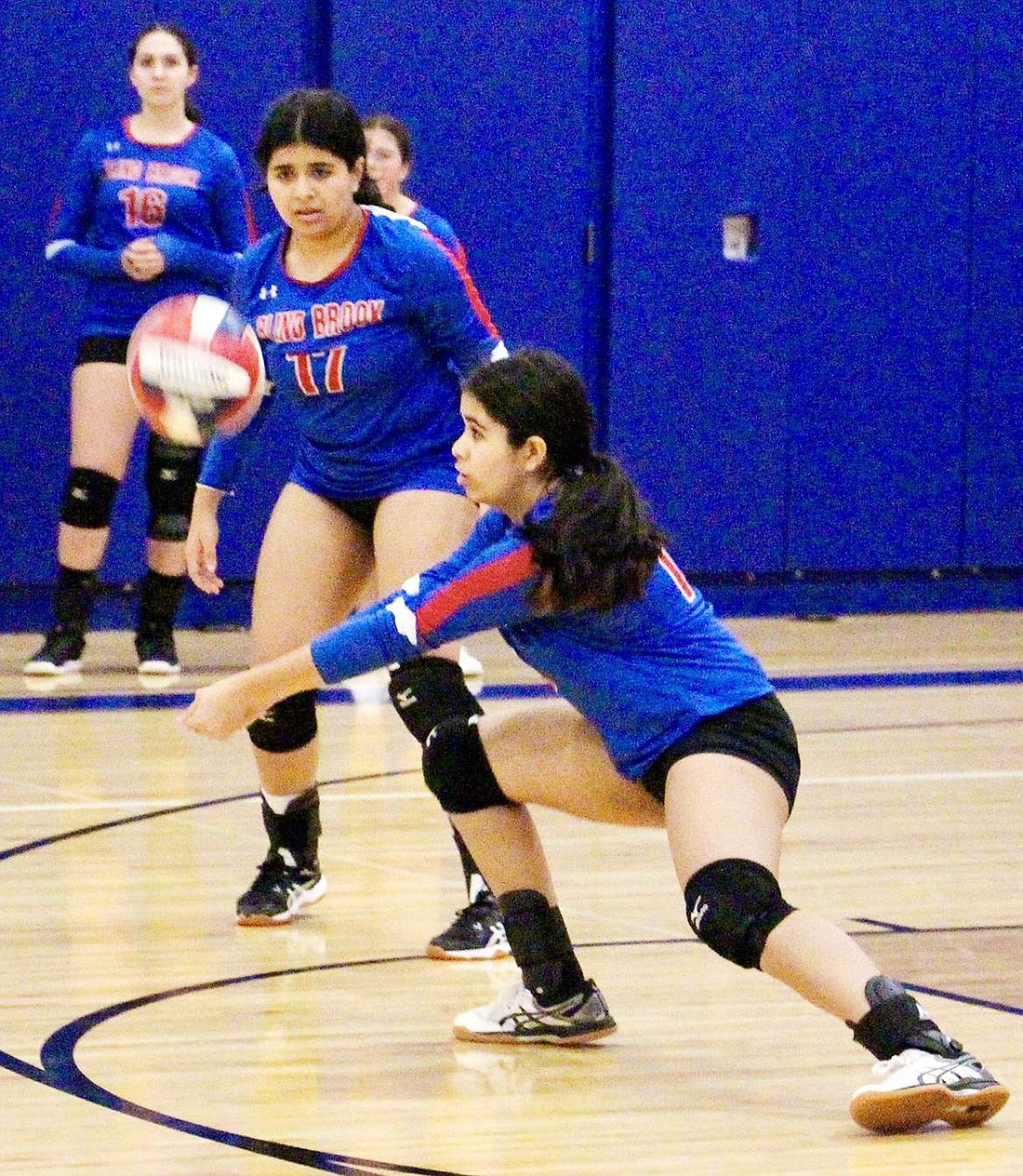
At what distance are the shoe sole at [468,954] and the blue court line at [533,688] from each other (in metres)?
3.10

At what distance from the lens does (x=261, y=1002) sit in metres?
3.98

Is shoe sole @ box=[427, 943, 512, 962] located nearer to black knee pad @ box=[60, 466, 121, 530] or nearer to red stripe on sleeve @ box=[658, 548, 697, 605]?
red stripe on sleeve @ box=[658, 548, 697, 605]

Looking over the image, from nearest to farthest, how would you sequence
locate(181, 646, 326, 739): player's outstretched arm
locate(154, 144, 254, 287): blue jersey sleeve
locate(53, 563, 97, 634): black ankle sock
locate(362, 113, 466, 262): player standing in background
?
locate(181, 646, 326, 739): player's outstretched arm, locate(362, 113, 466, 262): player standing in background, locate(154, 144, 254, 287): blue jersey sleeve, locate(53, 563, 97, 634): black ankle sock

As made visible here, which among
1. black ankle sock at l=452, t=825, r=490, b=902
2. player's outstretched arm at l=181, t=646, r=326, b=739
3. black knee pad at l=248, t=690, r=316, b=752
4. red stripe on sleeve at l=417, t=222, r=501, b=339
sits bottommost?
black ankle sock at l=452, t=825, r=490, b=902

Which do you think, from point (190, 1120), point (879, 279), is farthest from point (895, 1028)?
point (879, 279)

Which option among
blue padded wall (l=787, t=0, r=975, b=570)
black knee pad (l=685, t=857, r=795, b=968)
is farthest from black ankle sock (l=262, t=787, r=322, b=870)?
blue padded wall (l=787, t=0, r=975, b=570)

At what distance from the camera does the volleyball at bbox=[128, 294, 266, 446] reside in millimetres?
4457

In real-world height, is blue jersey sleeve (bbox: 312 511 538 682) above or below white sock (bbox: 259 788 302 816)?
above

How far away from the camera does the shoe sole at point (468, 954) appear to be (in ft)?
14.1

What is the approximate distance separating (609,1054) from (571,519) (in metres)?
0.88

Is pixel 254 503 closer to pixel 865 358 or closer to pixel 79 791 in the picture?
pixel 865 358

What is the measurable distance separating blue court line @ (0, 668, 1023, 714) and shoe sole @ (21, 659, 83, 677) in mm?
402

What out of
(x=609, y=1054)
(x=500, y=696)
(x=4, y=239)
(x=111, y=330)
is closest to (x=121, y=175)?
(x=111, y=330)

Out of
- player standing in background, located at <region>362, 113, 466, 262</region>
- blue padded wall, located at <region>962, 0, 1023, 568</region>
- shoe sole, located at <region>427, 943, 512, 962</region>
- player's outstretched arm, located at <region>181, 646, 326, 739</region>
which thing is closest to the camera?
player's outstretched arm, located at <region>181, 646, 326, 739</region>
